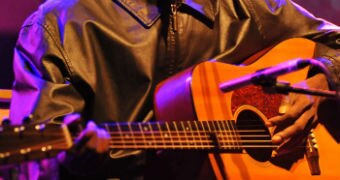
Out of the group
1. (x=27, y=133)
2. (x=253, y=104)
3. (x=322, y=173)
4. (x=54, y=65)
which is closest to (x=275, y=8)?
(x=253, y=104)

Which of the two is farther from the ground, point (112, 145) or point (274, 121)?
point (112, 145)

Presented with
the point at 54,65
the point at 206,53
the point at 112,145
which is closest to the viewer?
the point at 112,145

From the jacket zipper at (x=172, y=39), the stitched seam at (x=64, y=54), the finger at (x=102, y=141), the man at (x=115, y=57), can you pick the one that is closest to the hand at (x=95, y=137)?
the finger at (x=102, y=141)

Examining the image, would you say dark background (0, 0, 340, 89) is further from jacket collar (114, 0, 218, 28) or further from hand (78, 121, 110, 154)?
hand (78, 121, 110, 154)

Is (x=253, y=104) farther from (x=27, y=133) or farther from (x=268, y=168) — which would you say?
(x=27, y=133)

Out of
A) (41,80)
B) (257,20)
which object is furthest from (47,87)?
(257,20)

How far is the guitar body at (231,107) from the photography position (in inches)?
51.7

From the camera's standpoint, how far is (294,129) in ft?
4.89

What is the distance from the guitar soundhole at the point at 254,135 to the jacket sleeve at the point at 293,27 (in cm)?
43

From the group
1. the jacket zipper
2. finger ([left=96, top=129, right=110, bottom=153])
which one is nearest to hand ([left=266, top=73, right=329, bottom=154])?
the jacket zipper

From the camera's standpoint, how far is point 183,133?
1.22m

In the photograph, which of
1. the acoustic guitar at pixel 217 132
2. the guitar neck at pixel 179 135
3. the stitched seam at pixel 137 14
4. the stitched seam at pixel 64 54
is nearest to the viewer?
the acoustic guitar at pixel 217 132

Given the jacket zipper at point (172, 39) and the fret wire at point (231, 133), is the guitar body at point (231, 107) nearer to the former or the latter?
the fret wire at point (231, 133)

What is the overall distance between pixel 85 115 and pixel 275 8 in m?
0.90
